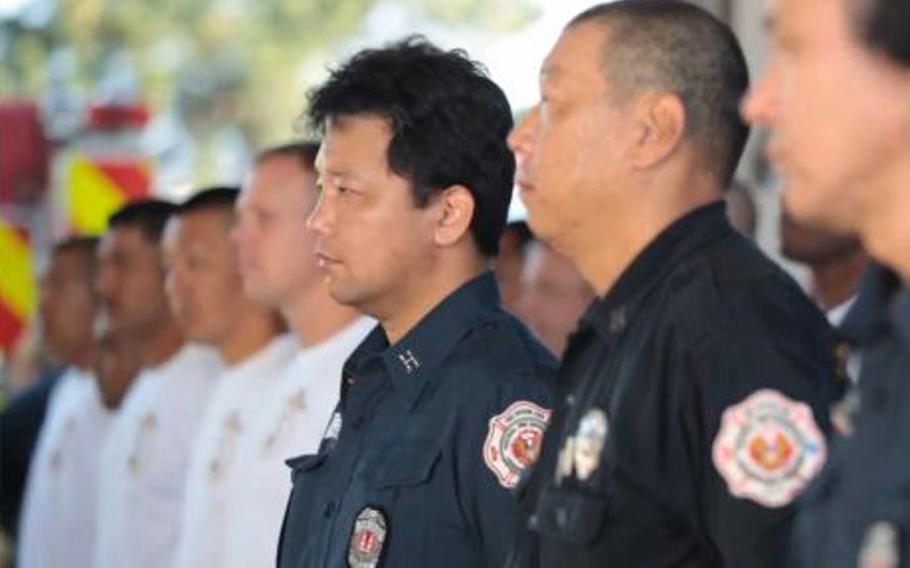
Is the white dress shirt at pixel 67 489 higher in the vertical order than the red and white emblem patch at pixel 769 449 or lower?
higher

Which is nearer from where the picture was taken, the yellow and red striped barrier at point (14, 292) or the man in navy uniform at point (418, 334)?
the man in navy uniform at point (418, 334)

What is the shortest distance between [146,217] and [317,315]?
3.26 m

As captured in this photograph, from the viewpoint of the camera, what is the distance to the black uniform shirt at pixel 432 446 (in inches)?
192

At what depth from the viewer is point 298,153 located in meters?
7.27

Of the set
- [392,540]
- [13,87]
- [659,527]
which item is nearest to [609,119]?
[659,527]

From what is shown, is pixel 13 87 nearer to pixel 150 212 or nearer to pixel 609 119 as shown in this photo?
pixel 150 212

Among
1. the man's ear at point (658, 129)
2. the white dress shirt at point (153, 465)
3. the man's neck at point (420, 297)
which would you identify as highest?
the white dress shirt at point (153, 465)

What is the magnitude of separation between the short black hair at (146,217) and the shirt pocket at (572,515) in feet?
19.3

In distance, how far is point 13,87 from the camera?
24.9 metres

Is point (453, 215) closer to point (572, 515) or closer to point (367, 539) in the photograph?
point (367, 539)

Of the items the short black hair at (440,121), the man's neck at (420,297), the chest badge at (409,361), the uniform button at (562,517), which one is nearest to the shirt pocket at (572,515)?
the uniform button at (562,517)

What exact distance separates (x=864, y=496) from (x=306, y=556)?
2078 millimetres

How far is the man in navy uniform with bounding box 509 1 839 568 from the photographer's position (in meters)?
3.89

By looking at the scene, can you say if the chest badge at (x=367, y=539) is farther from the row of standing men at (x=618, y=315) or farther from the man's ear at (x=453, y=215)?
the man's ear at (x=453, y=215)
